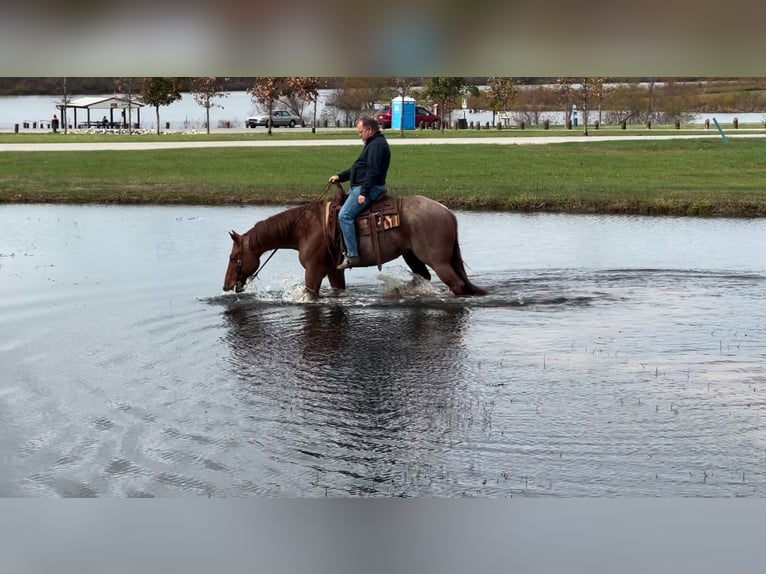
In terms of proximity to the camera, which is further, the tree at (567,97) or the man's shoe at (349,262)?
the tree at (567,97)

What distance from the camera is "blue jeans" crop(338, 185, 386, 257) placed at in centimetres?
1288

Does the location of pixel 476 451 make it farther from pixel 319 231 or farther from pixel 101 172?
pixel 101 172

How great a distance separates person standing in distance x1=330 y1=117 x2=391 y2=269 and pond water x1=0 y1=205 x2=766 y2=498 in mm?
847

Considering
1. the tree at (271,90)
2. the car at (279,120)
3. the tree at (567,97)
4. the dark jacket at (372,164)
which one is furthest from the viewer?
the car at (279,120)

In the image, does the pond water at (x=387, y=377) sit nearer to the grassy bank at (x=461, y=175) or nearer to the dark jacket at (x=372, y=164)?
the dark jacket at (x=372, y=164)

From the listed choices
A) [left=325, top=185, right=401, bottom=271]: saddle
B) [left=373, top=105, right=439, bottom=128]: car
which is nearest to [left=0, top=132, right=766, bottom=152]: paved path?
[left=373, top=105, right=439, bottom=128]: car

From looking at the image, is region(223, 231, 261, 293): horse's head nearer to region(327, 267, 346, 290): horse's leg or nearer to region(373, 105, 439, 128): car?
region(327, 267, 346, 290): horse's leg

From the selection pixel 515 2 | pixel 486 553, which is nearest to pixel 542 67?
pixel 515 2

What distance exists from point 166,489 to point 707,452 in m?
3.69

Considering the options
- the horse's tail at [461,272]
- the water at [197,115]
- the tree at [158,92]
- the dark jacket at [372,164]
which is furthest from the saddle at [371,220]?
the water at [197,115]

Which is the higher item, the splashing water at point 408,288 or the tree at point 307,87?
the tree at point 307,87

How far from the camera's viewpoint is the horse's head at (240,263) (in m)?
13.4

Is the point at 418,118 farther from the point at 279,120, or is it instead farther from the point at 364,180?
the point at 364,180

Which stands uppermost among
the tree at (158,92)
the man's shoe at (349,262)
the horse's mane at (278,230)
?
the tree at (158,92)
